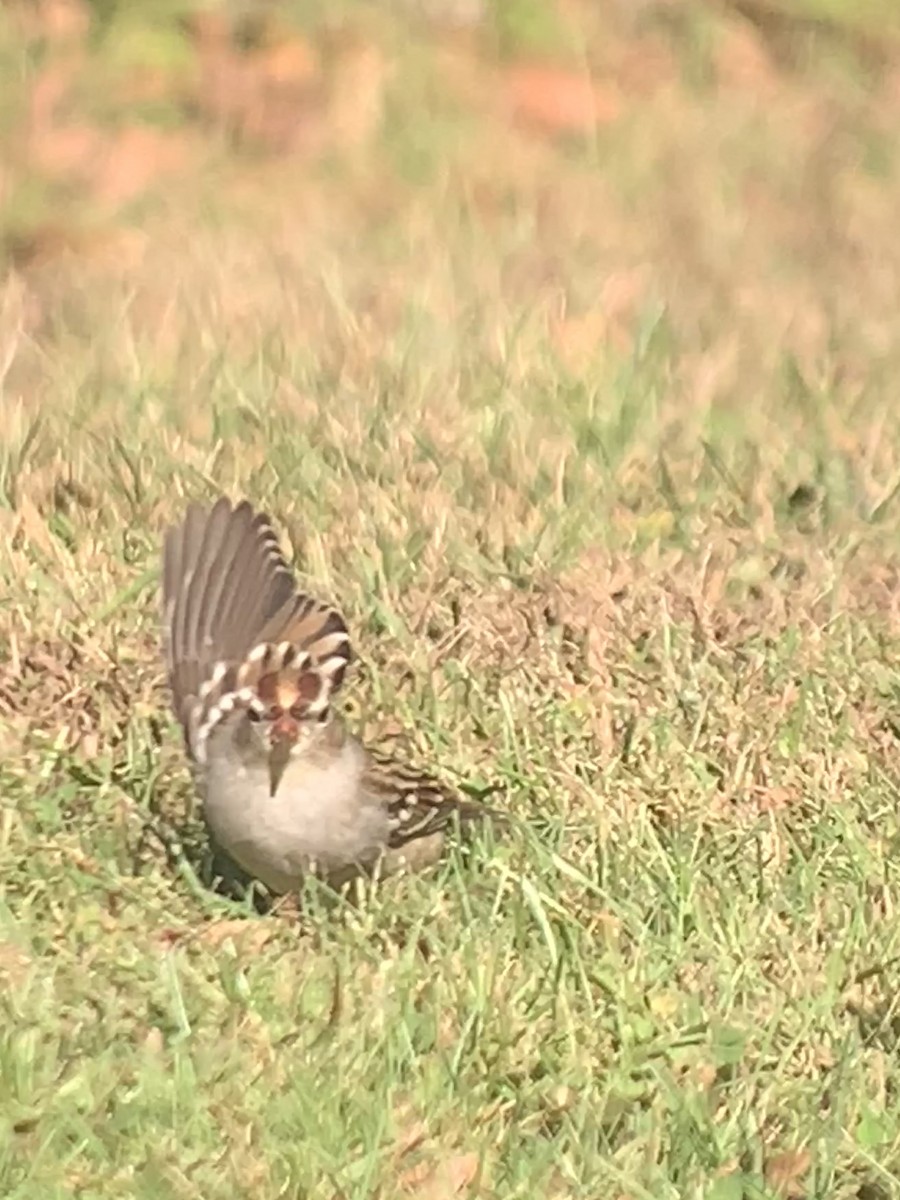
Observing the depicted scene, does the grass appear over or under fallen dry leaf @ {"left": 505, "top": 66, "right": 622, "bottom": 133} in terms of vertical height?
under

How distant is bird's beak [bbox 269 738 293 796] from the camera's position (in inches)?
197

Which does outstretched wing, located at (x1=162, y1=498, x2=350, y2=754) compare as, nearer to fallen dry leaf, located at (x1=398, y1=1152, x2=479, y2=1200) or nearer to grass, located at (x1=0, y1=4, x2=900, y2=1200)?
grass, located at (x1=0, y1=4, x2=900, y2=1200)

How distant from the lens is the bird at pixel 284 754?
504 centimetres

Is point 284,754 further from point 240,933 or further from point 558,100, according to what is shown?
point 558,100

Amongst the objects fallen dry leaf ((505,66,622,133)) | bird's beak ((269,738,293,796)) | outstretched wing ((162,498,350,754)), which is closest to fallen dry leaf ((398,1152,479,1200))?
bird's beak ((269,738,293,796))

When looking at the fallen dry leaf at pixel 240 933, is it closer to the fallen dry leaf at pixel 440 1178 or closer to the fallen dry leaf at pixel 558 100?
the fallen dry leaf at pixel 440 1178

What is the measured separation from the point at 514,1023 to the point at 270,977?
0.43 meters

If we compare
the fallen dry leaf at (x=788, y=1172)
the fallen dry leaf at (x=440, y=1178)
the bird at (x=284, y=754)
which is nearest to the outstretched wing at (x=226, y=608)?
the bird at (x=284, y=754)

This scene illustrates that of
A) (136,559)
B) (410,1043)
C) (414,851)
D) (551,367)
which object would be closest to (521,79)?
(551,367)

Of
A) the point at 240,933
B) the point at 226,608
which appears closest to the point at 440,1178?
the point at 240,933

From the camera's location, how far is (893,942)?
498cm

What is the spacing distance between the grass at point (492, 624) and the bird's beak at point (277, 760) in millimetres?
240

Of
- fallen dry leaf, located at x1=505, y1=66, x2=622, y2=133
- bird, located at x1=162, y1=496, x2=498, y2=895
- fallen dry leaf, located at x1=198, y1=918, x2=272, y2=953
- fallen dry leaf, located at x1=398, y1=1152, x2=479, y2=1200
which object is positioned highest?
fallen dry leaf, located at x1=505, y1=66, x2=622, y2=133

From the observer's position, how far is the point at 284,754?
502 cm
